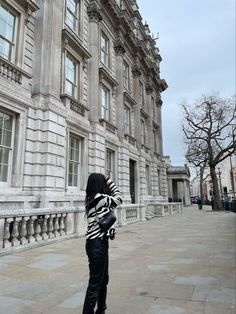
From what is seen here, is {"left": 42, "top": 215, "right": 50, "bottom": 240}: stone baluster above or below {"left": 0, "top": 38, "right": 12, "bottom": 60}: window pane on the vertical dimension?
below

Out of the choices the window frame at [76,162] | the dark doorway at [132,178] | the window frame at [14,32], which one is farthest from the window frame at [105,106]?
the window frame at [14,32]

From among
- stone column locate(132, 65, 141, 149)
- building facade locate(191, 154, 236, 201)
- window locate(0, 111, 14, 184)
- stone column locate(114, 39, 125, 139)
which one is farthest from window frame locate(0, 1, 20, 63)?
building facade locate(191, 154, 236, 201)

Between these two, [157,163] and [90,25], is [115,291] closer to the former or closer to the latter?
[90,25]

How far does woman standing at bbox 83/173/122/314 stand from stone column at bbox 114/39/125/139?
1641 centimetres

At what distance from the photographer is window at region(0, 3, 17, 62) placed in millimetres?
10777

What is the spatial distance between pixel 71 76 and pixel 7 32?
4.24 meters

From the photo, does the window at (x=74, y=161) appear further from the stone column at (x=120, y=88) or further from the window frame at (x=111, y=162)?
the stone column at (x=120, y=88)

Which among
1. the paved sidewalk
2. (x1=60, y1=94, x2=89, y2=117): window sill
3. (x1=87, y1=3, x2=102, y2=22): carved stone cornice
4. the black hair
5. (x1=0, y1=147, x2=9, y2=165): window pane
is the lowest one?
the paved sidewalk

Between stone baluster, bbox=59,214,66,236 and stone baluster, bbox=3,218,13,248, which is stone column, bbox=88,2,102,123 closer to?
stone baluster, bbox=59,214,66,236

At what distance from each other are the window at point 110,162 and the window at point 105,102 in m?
2.31

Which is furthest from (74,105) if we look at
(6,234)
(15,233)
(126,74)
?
(126,74)

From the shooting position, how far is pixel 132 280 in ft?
16.4

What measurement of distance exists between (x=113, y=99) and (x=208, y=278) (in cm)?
1597

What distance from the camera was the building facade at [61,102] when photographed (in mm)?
10594
